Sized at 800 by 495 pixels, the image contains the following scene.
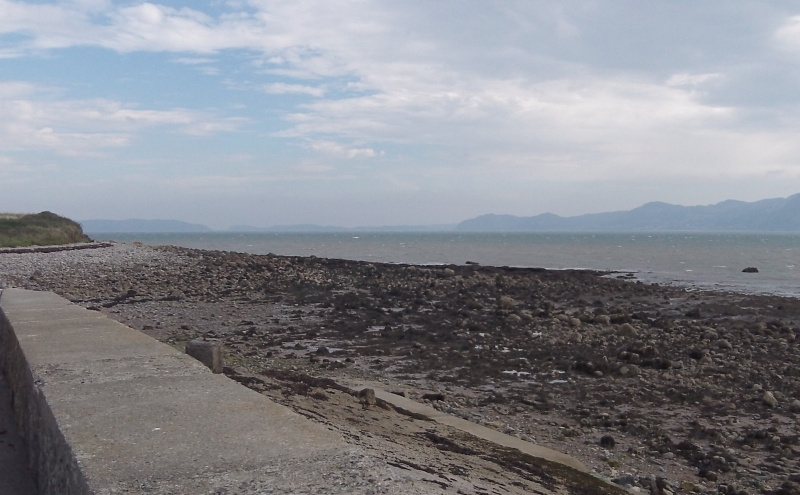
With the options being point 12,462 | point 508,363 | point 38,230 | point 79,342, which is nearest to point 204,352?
point 79,342

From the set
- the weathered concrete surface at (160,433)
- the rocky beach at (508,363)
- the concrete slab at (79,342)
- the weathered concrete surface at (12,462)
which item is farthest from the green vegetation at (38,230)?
the weathered concrete surface at (160,433)

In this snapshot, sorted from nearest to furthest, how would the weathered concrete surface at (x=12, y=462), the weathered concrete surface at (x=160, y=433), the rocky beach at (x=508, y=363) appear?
1. the weathered concrete surface at (x=160, y=433)
2. the weathered concrete surface at (x=12, y=462)
3. the rocky beach at (x=508, y=363)

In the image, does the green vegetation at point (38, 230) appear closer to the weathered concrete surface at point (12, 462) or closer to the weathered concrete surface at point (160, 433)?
the weathered concrete surface at point (12, 462)

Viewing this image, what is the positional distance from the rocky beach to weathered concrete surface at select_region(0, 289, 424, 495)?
28.2 inches

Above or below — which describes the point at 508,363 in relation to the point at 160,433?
below

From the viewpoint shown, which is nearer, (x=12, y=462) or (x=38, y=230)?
(x=12, y=462)

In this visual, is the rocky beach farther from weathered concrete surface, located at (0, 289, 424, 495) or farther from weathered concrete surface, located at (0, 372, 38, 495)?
weathered concrete surface, located at (0, 372, 38, 495)

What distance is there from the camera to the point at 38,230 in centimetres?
4584

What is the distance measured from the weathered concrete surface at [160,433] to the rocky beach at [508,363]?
716 millimetres

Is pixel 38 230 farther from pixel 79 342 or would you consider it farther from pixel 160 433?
pixel 160 433

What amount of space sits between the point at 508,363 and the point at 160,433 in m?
10.4

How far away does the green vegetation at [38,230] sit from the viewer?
42.9 meters

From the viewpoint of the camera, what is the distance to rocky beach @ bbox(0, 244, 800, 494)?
7.25 metres

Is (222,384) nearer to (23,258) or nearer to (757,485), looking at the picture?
(757,485)
